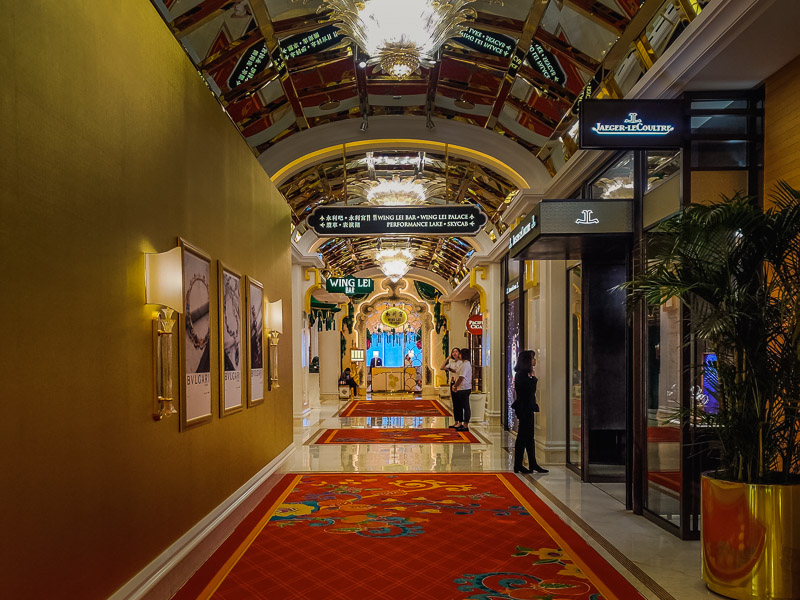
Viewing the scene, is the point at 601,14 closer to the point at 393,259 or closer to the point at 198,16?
the point at 198,16

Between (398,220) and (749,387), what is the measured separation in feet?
21.8

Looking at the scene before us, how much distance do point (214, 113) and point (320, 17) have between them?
7.29 ft

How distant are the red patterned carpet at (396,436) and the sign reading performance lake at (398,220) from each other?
3718 millimetres

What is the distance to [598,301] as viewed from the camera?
786 cm

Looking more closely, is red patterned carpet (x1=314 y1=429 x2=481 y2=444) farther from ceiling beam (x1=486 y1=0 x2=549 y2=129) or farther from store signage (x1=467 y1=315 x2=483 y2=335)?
ceiling beam (x1=486 y1=0 x2=549 y2=129)

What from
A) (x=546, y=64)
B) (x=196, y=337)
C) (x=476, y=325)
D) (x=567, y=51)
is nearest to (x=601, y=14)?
(x=567, y=51)

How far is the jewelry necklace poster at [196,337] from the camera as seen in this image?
4.40 meters

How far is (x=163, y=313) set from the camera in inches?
153

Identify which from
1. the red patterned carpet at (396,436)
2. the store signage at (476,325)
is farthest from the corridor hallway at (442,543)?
the store signage at (476,325)

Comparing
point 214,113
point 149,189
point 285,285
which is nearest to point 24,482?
point 149,189

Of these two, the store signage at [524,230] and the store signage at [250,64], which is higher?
the store signage at [250,64]

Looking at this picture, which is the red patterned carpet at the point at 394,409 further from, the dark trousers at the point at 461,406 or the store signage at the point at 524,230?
the store signage at the point at 524,230

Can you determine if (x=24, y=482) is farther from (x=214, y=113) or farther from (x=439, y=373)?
(x=439, y=373)

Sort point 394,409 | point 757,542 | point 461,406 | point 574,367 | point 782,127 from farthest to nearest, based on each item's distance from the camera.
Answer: point 394,409
point 461,406
point 574,367
point 782,127
point 757,542
